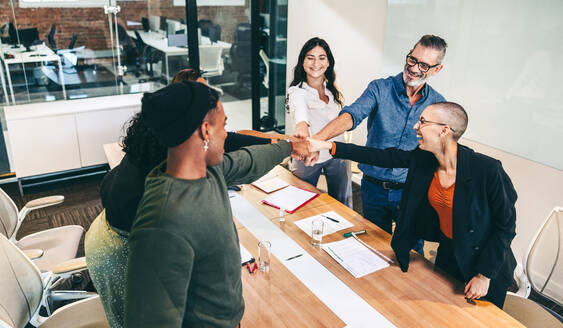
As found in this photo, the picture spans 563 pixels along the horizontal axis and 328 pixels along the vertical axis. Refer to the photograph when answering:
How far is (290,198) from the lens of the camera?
9.09 ft

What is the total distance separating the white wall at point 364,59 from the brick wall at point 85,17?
1224 mm

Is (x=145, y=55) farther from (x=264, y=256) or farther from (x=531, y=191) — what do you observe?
(x=531, y=191)

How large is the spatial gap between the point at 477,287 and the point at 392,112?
3.87 feet

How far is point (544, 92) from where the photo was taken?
10.2 ft

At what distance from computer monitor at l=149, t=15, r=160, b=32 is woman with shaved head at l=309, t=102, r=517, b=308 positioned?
13.4ft

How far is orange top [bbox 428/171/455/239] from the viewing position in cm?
201

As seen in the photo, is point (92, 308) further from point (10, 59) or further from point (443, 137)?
point (10, 59)

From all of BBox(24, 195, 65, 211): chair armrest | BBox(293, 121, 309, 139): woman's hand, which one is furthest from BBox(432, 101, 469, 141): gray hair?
Result: BBox(24, 195, 65, 211): chair armrest

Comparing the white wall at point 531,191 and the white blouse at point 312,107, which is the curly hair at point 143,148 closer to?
the white blouse at point 312,107

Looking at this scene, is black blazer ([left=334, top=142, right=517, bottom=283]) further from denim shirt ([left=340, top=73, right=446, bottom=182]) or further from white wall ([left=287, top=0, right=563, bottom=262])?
white wall ([left=287, top=0, right=563, bottom=262])

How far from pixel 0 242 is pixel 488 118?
Result: 3.54m

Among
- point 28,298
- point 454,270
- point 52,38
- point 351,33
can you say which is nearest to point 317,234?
point 454,270

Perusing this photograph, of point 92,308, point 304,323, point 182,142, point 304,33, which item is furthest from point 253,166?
point 304,33

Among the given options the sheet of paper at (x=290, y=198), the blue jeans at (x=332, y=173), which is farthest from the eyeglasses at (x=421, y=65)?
the sheet of paper at (x=290, y=198)
